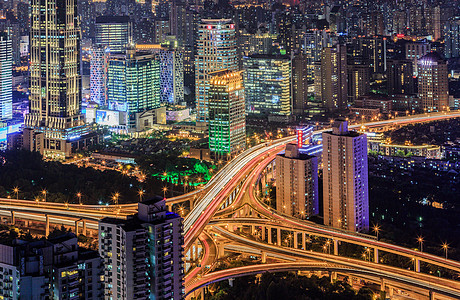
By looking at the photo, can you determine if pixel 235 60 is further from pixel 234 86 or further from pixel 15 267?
pixel 15 267

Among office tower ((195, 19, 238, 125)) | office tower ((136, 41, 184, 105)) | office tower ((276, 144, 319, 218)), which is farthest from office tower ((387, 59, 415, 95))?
office tower ((276, 144, 319, 218))

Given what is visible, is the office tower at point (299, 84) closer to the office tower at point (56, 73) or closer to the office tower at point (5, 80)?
the office tower at point (56, 73)

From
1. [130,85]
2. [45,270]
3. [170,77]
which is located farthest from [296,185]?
[170,77]

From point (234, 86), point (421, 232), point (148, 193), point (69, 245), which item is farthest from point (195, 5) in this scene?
point (69, 245)

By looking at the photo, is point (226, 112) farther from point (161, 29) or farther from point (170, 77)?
point (161, 29)

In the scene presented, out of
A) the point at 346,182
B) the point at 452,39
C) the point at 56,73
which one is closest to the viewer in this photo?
the point at 346,182

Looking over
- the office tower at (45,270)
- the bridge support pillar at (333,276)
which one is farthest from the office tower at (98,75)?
the office tower at (45,270)
